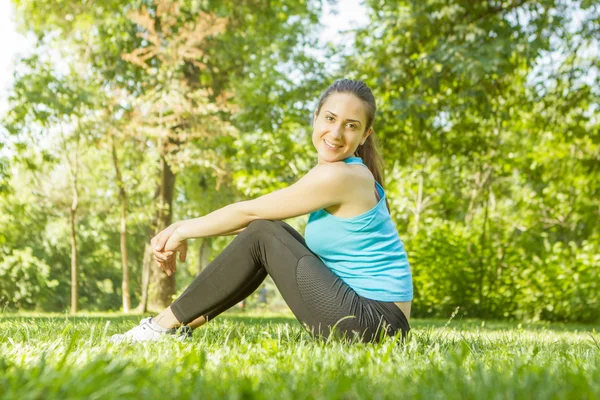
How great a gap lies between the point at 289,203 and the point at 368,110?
0.66m

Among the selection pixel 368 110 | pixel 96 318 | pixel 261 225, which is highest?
pixel 368 110

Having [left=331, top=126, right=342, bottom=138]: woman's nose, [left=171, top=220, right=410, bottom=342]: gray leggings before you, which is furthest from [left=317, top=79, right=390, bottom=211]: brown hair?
[left=171, top=220, right=410, bottom=342]: gray leggings

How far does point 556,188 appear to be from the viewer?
15492 millimetres

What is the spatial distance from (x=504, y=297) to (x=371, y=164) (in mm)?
8117

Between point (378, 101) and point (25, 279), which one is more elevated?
point (378, 101)

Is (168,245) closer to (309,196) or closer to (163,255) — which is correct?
(163,255)

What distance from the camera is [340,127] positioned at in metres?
3.11

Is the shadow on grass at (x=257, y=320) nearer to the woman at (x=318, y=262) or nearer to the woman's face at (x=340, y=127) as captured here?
the woman at (x=318, y=262)

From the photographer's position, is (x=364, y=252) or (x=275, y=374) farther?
(x=364, y=252)

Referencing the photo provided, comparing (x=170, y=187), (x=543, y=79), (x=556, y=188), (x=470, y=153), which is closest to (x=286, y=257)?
(x=543, y=79)

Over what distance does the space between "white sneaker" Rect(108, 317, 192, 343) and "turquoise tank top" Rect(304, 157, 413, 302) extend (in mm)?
726

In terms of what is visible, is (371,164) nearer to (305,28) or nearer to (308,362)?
(308,362)

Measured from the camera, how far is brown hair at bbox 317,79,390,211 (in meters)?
3.15

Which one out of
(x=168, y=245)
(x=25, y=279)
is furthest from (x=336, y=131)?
(x=25, y=279)
